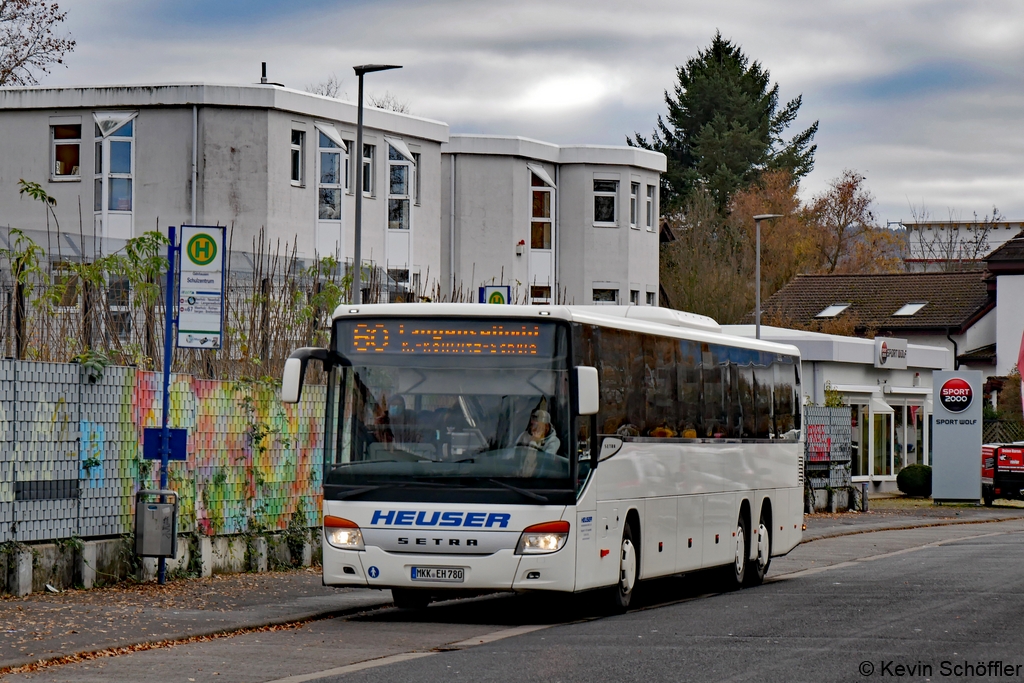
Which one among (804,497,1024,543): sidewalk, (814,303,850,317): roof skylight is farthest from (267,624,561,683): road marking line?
(814,303,850,317): roof skylight

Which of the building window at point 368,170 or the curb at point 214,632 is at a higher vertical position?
the building window at point 368,170

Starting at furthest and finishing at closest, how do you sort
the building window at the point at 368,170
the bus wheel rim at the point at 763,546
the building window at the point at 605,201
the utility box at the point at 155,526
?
the building window at the point at 605,201, the building window at the point at 368,170, the bus wheel rim at the point at 763,546, the utility box at the point at 155,526

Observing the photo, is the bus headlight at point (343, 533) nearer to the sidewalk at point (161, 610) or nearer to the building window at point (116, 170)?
the sidewalk at point (161, 610)

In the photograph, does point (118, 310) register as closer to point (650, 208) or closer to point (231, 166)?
point (231, 166)

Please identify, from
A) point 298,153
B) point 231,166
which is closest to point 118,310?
point 231,166

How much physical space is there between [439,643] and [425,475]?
1.84 m

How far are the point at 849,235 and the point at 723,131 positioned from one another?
8.66 meters

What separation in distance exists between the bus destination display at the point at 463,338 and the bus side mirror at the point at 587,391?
0.47m

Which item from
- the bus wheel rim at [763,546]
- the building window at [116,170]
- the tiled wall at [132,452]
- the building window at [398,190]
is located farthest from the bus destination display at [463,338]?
the building window at [398,190]

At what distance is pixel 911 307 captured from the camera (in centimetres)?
7744

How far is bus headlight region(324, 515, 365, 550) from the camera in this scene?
15.5 meters

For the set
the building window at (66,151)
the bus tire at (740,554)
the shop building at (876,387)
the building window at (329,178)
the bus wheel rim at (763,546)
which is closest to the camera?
the bus tire at (740,554)

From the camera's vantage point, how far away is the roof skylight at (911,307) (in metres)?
76.9

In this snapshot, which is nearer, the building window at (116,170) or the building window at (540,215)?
the building window at (116,170)
